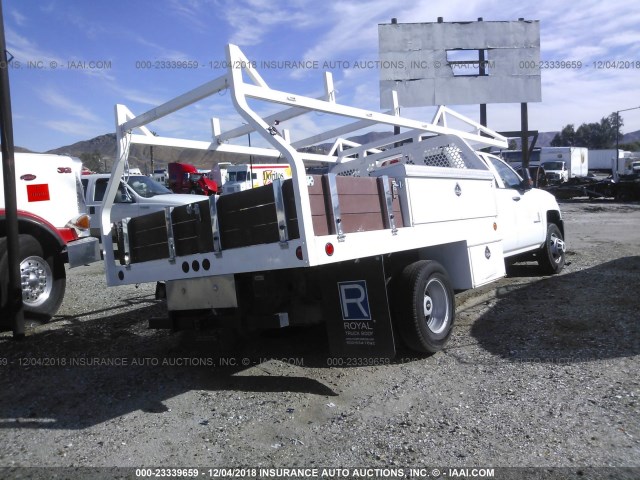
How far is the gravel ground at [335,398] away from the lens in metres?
3.38

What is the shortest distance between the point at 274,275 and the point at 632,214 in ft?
65.2

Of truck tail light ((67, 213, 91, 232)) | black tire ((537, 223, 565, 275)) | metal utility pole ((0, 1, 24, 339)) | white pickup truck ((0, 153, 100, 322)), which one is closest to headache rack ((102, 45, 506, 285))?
metal utility pole ((0, 1, 24, 339))

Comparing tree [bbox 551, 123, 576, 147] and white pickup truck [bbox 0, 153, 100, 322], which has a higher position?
tree [bbox 551, 123, 576, 147]

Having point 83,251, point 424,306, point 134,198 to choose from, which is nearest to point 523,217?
point 424,306

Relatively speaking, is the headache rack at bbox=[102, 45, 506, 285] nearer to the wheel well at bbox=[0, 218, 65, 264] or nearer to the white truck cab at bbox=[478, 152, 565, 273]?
the white truck cab at bbox=[478, 152, 565, 273]

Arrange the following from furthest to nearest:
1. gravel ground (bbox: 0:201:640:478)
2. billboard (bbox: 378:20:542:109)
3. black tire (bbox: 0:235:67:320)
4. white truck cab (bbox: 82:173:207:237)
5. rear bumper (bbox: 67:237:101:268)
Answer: billboard (bbox: 378:20:542:109), white truck cab (bbox: 82:173:207:237), rear bumper (bbox: 67:237:101:268), black tire (bbox: 0:235:67:320), gravel ground (bbox: 0:201:640:478)

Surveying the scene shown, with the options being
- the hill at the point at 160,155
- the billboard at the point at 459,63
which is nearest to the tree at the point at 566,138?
the hill at the point at 160,155

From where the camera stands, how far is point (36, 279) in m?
6.48

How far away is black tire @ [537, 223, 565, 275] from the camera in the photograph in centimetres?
847

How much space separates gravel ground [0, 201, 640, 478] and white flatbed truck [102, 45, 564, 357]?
49 centimetres

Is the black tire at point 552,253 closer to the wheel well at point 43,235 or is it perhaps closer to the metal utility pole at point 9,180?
Answer: the wheel well at point 43,235

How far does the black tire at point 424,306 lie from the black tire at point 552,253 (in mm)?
3798

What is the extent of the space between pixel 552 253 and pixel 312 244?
6103 mm

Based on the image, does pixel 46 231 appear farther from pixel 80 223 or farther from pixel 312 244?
pixel 312 244
